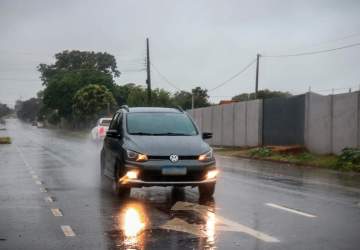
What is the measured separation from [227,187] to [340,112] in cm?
1062

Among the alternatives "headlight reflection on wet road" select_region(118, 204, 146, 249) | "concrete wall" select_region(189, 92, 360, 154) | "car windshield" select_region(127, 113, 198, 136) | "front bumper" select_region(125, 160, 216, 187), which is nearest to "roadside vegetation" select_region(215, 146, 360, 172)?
"concrete wall" select_region(189, 92, 360, 154)

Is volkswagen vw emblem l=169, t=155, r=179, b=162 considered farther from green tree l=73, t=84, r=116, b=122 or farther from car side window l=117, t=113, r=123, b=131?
green tree l=73, t=84, r=116, b=122

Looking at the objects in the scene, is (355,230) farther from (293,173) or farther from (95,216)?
(293,173)

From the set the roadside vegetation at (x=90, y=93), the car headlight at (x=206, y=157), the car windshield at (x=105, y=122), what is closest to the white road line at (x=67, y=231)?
the car headlight at (x=206, y=157)

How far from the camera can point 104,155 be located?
47.1 feet

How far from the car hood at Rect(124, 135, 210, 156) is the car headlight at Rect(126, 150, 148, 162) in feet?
0.23

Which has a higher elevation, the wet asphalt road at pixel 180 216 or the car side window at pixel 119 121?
the car side window at pixel 119 121

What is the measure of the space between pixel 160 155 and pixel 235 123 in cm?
2343

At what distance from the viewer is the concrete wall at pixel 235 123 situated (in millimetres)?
31438

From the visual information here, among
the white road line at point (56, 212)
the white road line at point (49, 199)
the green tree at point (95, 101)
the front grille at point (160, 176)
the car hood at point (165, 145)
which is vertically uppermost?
the green tree at point (95, 101)

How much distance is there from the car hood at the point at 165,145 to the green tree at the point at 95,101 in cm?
7068

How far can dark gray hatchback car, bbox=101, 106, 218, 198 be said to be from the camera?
35.9ft

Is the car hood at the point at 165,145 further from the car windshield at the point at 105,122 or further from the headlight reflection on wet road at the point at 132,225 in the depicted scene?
the car windshield at the point at 105,122

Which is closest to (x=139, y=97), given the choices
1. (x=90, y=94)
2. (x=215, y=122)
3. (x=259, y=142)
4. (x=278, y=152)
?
(x=90, y=94)
